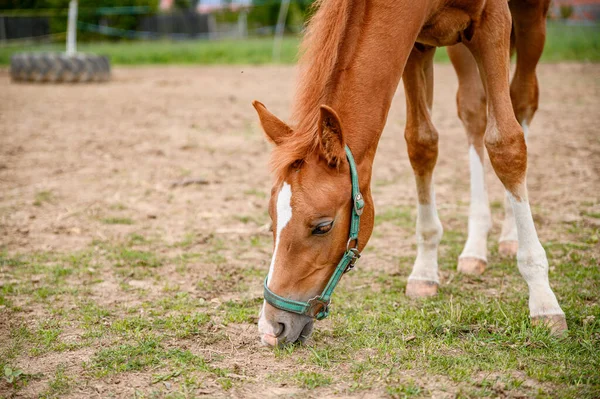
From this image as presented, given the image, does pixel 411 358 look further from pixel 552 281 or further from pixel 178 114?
pixel 178 114

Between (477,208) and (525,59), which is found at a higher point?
(525,59)

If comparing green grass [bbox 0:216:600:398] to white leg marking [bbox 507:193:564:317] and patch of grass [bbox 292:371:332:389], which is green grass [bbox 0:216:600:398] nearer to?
patch of grass [bbox 292:371:332:389]

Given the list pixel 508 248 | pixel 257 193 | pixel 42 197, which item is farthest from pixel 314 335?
pixel 42 197

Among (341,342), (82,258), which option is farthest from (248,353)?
(82,258)

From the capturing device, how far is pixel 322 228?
253cm

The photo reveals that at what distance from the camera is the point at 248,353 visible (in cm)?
282

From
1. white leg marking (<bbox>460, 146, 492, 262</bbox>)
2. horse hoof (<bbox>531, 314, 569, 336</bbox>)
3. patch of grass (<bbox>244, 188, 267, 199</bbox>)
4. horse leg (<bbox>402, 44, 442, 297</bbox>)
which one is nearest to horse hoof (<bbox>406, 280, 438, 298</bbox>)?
horse leg (<bbox>402, 44, 442, 297</bbox>)

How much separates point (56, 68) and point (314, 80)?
13.0 metres

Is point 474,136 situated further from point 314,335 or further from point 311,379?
point 311,379

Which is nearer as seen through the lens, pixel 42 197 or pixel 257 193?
pixel 42 197

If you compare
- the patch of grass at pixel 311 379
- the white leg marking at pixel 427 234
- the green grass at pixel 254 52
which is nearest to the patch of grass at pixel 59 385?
the patch of grass at pixel 311 379

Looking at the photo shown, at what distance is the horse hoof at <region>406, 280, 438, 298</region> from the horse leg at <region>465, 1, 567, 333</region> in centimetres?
63

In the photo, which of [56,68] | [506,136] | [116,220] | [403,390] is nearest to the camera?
[403,390]

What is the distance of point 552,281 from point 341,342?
5.14 feet
